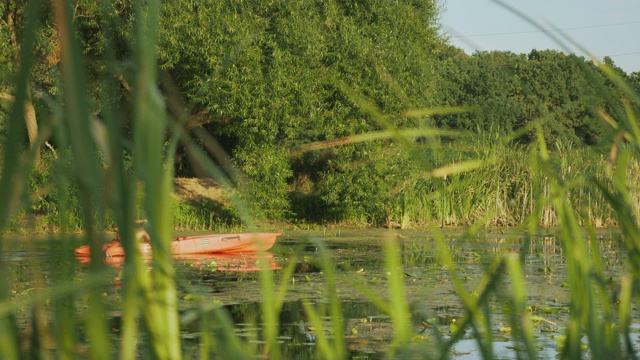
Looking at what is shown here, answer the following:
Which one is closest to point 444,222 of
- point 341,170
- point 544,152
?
point 341,170

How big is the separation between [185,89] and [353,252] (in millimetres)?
7867

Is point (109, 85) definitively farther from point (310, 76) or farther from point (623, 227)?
point (310, 76)

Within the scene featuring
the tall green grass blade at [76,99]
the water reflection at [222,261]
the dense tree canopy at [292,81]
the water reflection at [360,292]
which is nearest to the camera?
the tall green grass blade at [76,99]

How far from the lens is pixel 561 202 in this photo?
1408 millimetres

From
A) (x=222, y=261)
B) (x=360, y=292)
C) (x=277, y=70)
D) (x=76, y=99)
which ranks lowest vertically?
(x=360, y=292)

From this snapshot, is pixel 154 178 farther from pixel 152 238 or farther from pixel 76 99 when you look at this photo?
pixel 76 99

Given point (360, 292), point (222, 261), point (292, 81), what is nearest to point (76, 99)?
point (360, 292)

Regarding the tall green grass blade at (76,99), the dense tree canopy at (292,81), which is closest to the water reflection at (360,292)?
the tall green grass blade at (76,99)

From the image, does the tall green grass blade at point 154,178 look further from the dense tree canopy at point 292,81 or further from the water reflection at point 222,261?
the dense tree canopy at point 292,81

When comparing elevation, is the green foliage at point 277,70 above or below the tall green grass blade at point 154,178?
above

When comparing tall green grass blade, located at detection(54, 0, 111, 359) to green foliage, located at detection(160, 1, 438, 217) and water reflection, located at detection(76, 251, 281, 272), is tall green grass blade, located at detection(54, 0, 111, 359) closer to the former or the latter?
water reflection, located at detection(76, 251, 281, 272)

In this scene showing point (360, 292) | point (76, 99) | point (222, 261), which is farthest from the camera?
point (222, 261)

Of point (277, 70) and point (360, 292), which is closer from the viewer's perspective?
point (360, 292)

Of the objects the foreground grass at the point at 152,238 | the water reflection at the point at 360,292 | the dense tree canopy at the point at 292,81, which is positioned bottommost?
the water reflection at the point at 360,292
